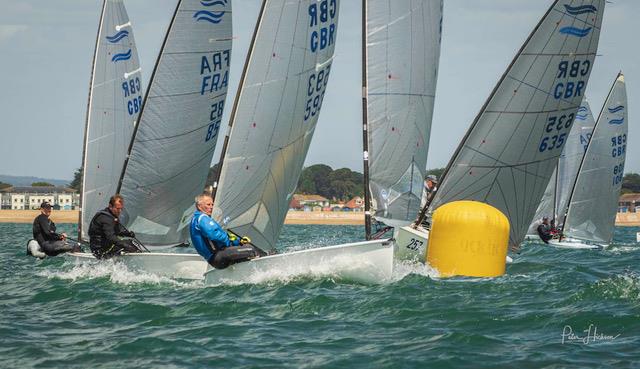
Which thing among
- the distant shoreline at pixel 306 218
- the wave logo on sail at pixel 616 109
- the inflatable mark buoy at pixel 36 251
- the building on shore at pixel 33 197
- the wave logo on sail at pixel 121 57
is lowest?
the building on shore at pixel 33 197

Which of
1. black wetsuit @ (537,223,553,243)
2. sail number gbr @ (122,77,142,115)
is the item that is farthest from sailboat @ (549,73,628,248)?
sail number gbr @ (122,77,142,115)

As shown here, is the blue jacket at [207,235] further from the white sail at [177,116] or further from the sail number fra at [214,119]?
the sail number fra at [214,119]

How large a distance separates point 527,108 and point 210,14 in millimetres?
6292

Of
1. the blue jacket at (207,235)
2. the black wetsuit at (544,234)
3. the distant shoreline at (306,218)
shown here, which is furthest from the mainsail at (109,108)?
the distant shoreline at (306,218)

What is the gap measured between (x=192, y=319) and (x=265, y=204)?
193 inches

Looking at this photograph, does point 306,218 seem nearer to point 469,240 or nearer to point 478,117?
point 478,117

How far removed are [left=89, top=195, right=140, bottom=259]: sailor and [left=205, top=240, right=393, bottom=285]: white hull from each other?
284 centimetres

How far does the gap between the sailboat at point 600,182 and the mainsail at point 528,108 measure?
12.8 m

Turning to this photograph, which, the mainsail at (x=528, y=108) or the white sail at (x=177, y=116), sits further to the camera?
the white sail at (x=177, y=116)

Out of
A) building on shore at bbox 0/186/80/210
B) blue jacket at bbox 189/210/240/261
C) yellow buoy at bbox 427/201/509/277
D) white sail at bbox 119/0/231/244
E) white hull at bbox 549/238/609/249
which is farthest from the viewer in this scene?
building on shore at bbox 0/186/80/210

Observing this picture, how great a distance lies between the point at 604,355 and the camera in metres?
9.58

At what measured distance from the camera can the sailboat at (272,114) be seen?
16016 millimetres

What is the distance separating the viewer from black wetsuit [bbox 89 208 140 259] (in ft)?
56.5

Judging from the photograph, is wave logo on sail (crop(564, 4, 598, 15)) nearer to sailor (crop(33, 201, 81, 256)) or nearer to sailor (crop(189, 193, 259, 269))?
sailor (crop(189, 193, 259, 269))
